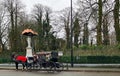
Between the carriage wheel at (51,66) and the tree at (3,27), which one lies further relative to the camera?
the tree at (3,27)

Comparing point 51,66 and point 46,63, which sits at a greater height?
point 46,63

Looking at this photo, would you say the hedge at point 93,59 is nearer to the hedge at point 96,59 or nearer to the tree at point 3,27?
the hedge at point 96,59

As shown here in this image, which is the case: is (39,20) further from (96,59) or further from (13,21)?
(96,59)

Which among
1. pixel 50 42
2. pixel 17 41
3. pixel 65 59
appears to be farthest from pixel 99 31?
pixel 50 42

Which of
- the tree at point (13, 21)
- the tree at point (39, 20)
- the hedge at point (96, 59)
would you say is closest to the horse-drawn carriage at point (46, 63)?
the hedge at point (96, 59)

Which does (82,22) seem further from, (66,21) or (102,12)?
(66,21)

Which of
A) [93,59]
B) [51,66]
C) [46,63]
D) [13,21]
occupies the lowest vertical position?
[93,59]

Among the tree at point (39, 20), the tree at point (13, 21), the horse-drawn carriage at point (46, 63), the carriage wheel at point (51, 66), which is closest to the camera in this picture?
the carriage wheel at point (51, 66)

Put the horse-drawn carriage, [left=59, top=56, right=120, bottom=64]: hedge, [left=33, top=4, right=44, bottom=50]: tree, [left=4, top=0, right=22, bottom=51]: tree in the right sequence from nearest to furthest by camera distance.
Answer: the horse-drawn carriage
[left=59, top=56, right=120, bottom=64]: hedge
[left=4, top=0, right=22, bottom=51]: tree
[left=33, top=4, right=44, bottom=50]: tree

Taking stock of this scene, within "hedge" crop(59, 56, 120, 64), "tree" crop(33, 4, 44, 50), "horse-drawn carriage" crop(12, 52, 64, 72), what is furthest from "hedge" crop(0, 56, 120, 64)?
"tree" crop(33, 4, 44, 50)

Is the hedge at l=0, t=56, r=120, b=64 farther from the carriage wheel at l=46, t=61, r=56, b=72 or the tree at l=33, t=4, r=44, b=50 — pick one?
the tree at l=33, t=4, r=44, b=50

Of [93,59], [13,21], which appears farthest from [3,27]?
[93,59]

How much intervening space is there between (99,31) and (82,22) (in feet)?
9.26

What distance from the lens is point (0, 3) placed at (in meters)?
65.0
